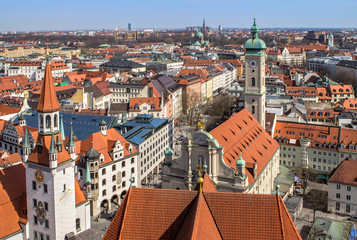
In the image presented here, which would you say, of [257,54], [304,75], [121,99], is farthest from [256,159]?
[304,75]

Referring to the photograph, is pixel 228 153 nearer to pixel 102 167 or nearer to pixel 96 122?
pixel 102 167

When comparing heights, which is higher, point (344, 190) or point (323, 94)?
point (323, 94)

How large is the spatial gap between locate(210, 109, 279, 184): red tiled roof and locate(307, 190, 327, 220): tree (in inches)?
366

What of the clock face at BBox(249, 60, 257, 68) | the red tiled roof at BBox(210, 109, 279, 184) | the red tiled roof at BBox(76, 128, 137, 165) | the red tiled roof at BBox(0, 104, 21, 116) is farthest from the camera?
the red tiled roof at BBox(0, 104, 21, 116)

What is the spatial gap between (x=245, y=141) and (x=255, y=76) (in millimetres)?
18327

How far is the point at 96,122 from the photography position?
264 ft

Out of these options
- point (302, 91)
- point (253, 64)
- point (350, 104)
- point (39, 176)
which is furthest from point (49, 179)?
point (302, 91)

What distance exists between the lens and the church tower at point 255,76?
78125mm

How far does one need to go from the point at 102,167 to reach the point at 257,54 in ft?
112

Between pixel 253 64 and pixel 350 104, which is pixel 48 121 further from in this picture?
pixel 350 104

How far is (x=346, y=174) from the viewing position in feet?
223

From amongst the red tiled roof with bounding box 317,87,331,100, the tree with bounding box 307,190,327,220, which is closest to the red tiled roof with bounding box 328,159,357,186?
the tree with bounding box 307,190,327,220

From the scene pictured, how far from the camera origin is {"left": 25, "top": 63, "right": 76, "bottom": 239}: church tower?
41344 mm

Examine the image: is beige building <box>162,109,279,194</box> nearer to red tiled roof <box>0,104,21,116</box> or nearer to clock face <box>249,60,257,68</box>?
clock face <box>249,60,257,68</box>
